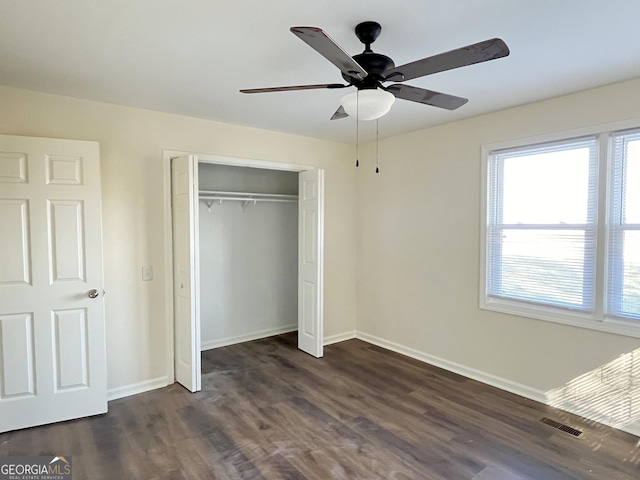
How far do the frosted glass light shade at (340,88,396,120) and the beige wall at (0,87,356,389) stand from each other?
231cm

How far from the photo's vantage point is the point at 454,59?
5.41ft

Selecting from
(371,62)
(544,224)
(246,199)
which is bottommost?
(544,224)

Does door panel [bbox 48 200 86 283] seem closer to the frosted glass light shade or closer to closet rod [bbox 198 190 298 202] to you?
closet rod [bbox 198 190 298 202]

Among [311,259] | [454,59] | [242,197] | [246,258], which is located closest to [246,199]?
[242,197]

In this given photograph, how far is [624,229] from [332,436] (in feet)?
8.68

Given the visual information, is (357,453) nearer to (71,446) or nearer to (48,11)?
(71,446)

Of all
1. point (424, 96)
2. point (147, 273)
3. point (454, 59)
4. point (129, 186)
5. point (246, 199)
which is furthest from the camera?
point (246, 199)

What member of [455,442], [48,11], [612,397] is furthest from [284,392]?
[48,11]

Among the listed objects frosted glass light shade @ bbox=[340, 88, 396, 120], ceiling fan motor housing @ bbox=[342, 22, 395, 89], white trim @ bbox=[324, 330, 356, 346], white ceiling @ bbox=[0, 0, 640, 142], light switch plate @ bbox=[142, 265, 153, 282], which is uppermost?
white ceiling @ bbox=[0, 0, 640, 142]

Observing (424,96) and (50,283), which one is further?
(50,283)

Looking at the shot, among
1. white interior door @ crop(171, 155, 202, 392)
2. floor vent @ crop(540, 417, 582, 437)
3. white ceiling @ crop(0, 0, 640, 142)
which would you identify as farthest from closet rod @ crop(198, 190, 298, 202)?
floor vent @ crop(540, 417, 582, 437)

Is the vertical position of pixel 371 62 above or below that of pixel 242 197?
above

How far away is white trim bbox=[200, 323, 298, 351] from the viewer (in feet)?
15.1

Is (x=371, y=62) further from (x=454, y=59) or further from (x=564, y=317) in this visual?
(x=564, y=317)
